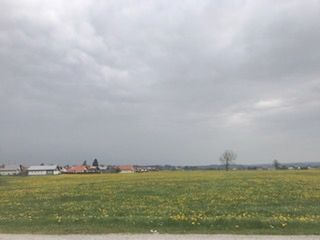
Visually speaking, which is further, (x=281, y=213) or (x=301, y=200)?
(x=301, y=200)

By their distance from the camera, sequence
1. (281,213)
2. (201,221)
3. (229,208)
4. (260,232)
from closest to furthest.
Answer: (260,232) < (201,221) < (281,213) < (229,208)

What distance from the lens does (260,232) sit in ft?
48.5

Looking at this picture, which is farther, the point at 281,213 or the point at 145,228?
the point at 281,213

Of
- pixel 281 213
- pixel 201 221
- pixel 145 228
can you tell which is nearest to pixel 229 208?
pixel 281 213

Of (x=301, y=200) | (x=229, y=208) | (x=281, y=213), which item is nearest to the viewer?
(x=281, y=213)

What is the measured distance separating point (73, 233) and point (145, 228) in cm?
236

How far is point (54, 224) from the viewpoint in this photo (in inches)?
706

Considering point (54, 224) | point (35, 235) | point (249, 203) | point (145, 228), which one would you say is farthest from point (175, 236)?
point (249, 203)

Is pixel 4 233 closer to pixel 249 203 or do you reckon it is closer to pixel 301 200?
pixel 249 203

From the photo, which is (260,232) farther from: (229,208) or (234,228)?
(229,208)

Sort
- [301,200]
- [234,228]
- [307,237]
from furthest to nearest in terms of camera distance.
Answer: [301,200] → [234,228] → [307,237]

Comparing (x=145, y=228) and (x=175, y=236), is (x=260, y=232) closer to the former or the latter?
(x=175, y=236)

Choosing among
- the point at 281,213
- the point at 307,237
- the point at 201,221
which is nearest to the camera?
the point at 307,237

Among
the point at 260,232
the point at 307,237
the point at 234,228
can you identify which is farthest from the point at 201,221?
the point at 307,237
